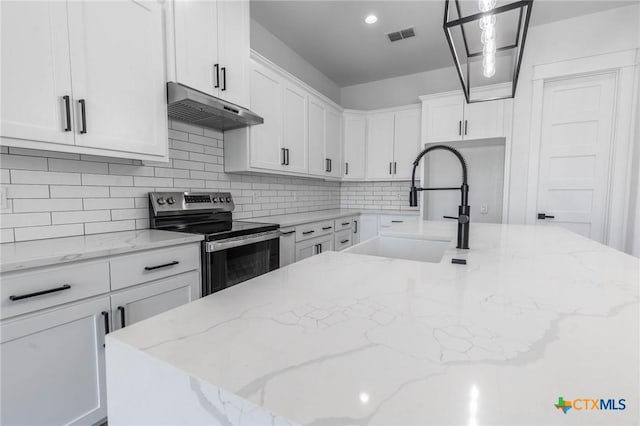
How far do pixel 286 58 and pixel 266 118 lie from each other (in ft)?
3.82

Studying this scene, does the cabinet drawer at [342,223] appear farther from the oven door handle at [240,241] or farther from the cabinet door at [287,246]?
the oven door handle at [240,241]

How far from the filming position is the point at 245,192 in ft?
9.59

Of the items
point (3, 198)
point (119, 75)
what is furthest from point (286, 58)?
point (3, 198)

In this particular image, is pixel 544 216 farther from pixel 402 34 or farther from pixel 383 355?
pixel 383 355

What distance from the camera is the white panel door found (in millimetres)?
3031

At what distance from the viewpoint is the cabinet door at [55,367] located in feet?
3.71

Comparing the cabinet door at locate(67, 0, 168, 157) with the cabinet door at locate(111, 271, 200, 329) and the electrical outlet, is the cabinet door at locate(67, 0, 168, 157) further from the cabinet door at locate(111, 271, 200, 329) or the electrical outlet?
the cabinet door at locate(111, 271, 200, 329)

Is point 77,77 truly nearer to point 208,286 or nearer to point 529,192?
point 208,286

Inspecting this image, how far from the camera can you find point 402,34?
3.19 m

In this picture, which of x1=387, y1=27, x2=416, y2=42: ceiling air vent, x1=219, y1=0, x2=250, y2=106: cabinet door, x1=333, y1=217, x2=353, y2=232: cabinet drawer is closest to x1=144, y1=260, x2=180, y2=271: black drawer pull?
x1=219, y1=0, x2=250, y2=106: cabinet door

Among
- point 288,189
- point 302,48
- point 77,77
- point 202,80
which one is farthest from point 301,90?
point 77,77

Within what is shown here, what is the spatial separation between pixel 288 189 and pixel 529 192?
2708 mm

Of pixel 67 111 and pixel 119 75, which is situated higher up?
pixel 119 75

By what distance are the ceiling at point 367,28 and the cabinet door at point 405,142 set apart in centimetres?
66
